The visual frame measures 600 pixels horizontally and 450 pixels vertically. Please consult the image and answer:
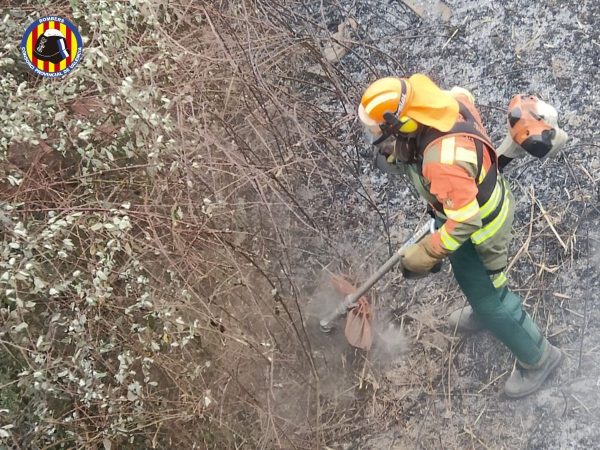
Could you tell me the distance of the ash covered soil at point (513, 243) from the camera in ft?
11.3

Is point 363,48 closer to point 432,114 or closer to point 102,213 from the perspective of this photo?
point 432,114

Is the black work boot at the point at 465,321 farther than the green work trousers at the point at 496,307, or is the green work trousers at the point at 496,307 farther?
the black work boot at the point at 465,321

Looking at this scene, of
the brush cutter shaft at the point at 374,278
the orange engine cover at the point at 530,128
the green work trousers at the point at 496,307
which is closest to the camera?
the orange engine cover at the point at 530,128

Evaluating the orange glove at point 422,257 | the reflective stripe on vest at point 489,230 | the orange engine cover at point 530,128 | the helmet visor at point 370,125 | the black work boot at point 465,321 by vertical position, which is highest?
the orange engine cover at point 530,128

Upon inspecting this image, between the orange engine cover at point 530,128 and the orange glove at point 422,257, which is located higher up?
the orange engine cover at point 530,128

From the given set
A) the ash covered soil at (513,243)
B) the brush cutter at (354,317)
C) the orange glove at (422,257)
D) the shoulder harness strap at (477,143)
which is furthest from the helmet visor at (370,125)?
the ash covered soil at (513,243)

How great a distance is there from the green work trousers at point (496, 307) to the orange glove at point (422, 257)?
185 millimetres

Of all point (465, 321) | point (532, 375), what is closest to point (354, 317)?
point (465, 321)

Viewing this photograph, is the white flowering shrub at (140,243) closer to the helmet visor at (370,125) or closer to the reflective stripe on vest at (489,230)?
the helmet visor at (370,125)

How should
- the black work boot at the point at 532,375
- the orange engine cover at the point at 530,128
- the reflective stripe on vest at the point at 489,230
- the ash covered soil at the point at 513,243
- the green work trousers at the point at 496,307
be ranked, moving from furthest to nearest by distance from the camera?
the ash covered soil at the point at 513,243 → the black work boot at the point at 532,375 → the green work trousers at the point at 496,307 → the reflective stripe on vest at the point at 489,230 → the orange engine cover at the point at 530,128

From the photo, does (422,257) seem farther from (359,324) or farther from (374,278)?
(359,324)

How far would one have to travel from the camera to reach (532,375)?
3316 mm

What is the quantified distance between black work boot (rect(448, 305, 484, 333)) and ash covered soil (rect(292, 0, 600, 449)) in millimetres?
71

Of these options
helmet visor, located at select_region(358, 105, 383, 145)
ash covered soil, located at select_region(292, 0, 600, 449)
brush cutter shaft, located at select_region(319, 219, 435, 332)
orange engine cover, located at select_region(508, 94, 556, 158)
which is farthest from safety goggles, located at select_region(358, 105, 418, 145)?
ash covered soil, located at select_region(292, 0, 600, 449)
